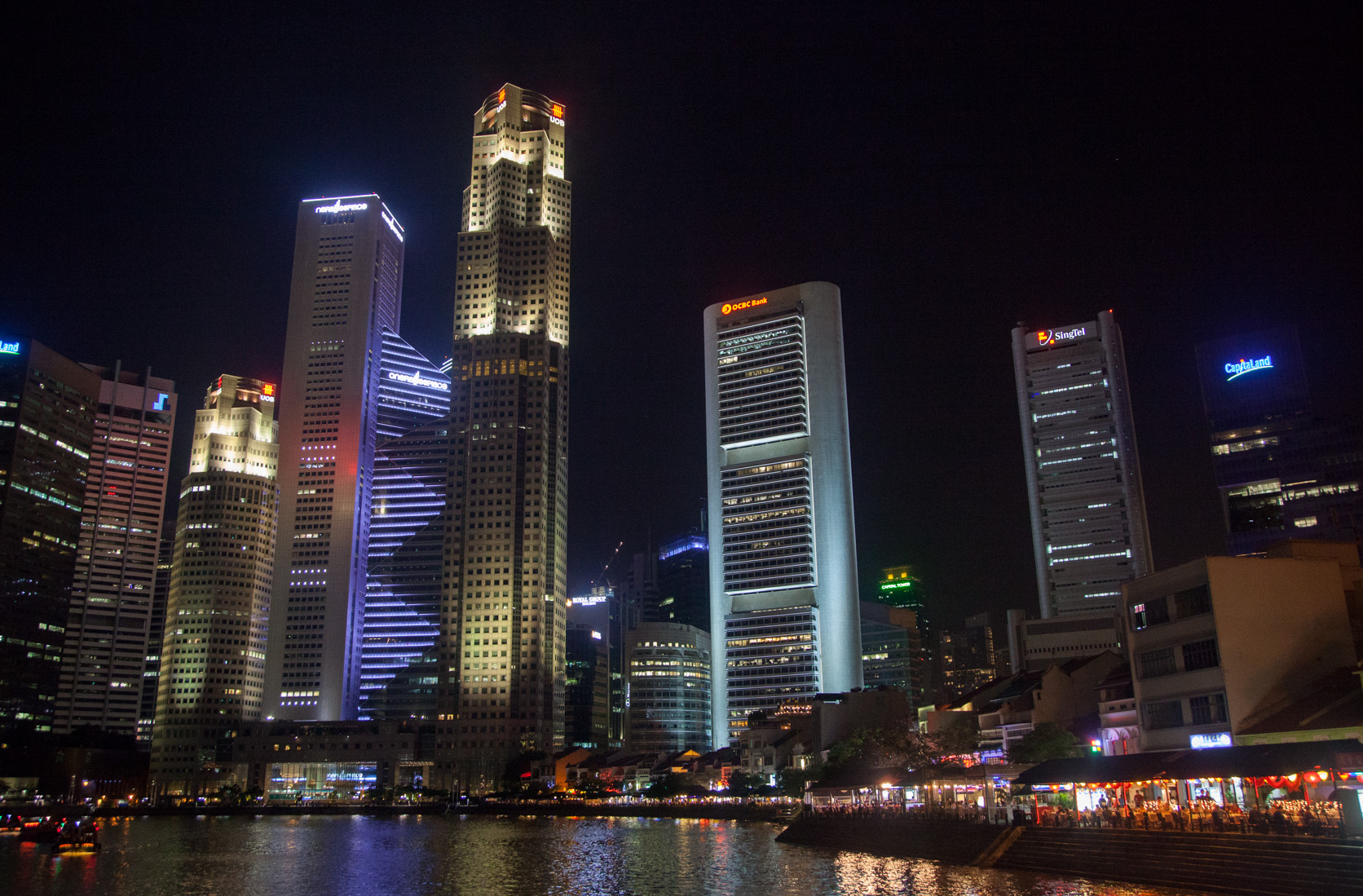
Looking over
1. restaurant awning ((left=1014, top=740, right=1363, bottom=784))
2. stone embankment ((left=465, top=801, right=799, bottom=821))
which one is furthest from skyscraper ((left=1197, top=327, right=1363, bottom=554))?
restaurant awning ((left=1014, top=740, right=1363, bottom=784))

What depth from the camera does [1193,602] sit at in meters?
70.4

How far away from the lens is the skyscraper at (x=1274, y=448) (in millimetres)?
164000

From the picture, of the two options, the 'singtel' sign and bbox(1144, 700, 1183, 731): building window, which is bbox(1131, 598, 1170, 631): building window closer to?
bbox(1144, 700, 1183, 731): building window

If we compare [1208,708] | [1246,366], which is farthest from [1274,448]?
[1208,708]

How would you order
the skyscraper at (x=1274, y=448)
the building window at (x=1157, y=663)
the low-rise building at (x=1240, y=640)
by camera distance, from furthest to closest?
the skyscraper at (x=1274, y=448) < the building window at (x=1157, y=663) < the low-rise building at (x=1240, y=640)

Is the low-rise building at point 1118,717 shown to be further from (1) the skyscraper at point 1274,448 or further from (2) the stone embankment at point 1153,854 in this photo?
(1) the skyscraper at point 1274,448

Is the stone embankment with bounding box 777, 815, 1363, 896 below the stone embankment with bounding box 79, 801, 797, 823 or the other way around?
the other way around

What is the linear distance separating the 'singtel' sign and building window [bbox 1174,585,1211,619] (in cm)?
12781

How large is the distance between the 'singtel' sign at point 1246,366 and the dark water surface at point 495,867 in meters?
125

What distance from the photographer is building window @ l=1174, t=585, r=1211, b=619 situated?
226 feet

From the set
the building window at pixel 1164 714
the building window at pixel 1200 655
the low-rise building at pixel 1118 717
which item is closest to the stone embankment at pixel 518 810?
the low-rise building at pixel 1118 717

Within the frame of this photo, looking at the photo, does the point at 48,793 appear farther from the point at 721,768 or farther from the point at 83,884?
the point at 83,884

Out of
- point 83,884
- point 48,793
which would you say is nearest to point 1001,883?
point 83,884

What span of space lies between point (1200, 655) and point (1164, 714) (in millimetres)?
5988
